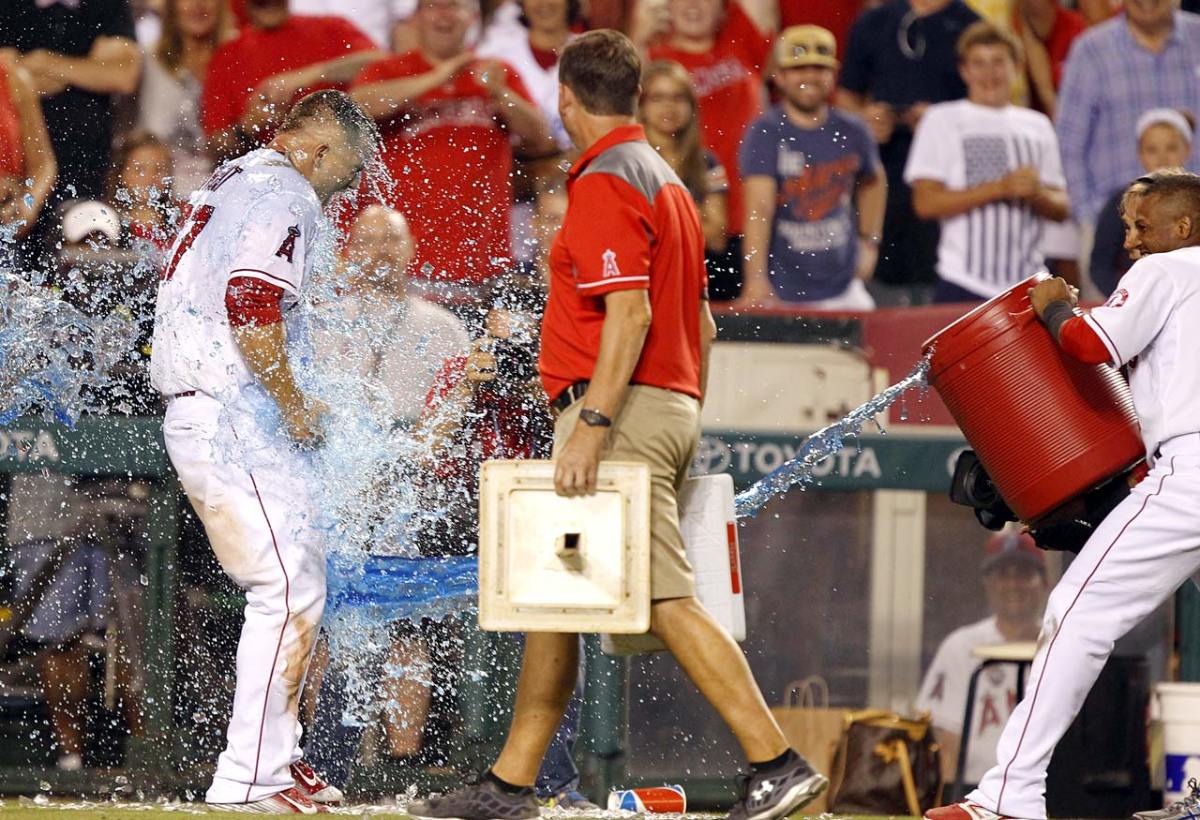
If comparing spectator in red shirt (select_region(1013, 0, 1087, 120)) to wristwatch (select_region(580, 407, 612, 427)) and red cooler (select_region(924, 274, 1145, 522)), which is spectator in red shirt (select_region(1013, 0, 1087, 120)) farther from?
wristwatch (select_region(580, 407, 612, 427))

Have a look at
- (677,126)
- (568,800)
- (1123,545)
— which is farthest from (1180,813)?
(677,126)

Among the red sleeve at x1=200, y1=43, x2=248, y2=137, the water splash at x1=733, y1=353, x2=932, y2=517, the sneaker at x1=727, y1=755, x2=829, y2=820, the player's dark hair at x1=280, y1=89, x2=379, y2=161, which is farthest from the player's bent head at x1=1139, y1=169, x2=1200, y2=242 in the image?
the red sleeve at x1=200, y1=43, x2=248, y2=137

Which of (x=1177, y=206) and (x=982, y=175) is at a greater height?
(x=982, y=175)

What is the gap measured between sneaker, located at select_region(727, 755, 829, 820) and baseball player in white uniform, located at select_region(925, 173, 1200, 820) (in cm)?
57

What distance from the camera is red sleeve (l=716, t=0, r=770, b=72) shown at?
938 cm

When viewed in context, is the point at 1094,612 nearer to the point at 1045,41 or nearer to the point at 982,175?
the point at 982,175

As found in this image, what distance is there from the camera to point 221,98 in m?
8.54

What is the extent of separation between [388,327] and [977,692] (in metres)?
2.93

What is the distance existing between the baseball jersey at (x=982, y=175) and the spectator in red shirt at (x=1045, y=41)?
17.9 inches

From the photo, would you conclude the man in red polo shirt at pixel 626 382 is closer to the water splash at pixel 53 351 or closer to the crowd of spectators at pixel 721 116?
the crowd of spectators at pixel 721 116

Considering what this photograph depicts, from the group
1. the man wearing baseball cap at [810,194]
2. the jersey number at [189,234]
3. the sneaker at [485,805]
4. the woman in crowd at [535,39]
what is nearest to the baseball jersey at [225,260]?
the jersey number at [189,234]

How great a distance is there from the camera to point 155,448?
7.26 m

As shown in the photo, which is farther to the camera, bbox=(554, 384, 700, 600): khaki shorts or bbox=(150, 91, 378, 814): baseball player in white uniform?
bbox=(150, 91, 378, 814): baseball player in white uniform

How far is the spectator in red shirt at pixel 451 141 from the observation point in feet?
24.7
